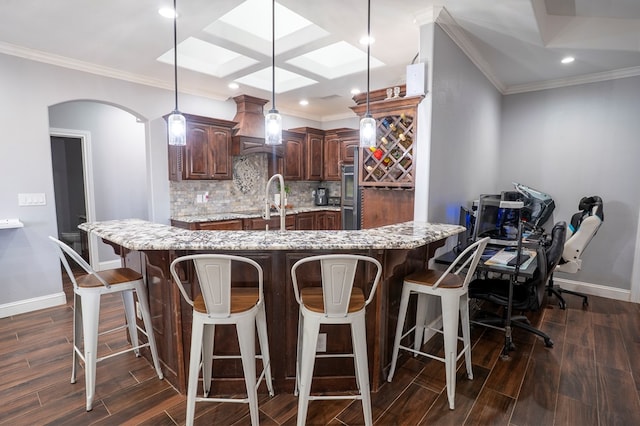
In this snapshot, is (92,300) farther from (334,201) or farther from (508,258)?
(334,201)

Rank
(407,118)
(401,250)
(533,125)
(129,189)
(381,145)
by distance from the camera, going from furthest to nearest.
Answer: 1. (129,189)
2. (533,125)
3. (381,145)
4. (407,118)
5. (401,250)

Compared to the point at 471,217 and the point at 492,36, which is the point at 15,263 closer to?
the point at 471,217

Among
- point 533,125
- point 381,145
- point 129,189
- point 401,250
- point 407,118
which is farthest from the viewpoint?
point 129,189

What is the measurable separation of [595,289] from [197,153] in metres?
5.42

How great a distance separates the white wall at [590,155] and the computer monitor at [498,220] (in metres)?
2.02

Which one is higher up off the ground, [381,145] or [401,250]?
[381,145]

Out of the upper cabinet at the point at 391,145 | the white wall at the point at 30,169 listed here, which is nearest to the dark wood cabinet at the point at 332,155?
the upper cabinet at the point at 391,145

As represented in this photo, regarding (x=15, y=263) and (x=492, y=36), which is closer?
(x=492, y=36)

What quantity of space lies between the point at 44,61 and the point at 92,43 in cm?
71

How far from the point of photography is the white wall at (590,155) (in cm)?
387

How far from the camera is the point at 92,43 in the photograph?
127 inches

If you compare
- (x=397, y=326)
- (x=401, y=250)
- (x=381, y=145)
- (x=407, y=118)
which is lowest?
(x=397, y=326)

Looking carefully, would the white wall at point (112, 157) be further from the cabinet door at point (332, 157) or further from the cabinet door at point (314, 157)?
the cabinet door at point (332, 157)

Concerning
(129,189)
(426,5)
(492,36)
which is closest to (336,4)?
(426,5)
